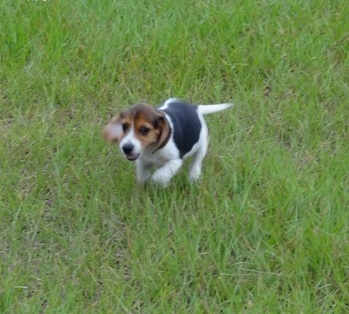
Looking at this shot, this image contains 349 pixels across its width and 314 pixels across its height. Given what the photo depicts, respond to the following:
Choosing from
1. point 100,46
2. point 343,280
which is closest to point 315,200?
point 343,280

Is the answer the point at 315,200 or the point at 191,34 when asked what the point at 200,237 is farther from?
the point at 191,34

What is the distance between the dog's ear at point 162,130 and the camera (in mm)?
5648

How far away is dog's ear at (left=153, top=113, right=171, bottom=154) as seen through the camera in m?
5.65

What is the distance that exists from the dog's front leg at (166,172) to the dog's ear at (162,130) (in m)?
0.16

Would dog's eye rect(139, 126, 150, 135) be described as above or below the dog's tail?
above

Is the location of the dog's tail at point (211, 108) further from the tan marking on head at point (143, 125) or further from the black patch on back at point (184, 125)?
the tan marking on head at point (143, 125)

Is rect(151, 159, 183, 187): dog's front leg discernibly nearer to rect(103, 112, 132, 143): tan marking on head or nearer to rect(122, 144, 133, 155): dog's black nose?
rect(103, 112, 132, 143): tan marking on head

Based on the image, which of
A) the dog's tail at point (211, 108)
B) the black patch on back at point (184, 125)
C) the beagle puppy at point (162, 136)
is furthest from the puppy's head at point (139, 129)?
the dog's tail at point (211, 108)

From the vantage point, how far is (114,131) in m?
5.75

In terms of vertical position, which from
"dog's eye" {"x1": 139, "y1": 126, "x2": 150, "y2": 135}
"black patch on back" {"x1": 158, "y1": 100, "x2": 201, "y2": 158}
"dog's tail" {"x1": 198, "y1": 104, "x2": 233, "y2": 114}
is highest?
"dog's eye" {"x1": 139, "y1": 126, "x2": 150, "y2": 135}

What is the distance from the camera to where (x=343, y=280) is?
5.34 m

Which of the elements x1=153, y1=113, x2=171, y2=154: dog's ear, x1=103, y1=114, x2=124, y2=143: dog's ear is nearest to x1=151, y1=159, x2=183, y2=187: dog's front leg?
x1=153, y1=113, x2=171, y2=154: dog's ear

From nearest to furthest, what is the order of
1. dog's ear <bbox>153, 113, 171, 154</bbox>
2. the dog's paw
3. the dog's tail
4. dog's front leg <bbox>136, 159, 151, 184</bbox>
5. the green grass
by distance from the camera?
1. the green grass
2. dog's ear <bbox>153, 113, 171, 154</bbox>
3. the dog's paw
4. dog's front leg <bbox>136, 159, 151, 184</bbox>
5. the dog's tail

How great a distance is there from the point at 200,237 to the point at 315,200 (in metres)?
0.72
